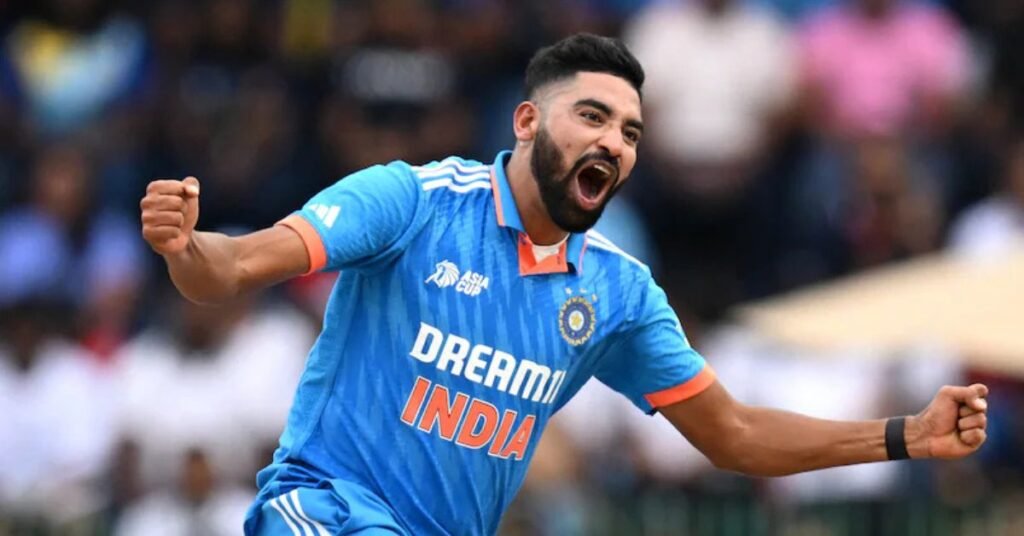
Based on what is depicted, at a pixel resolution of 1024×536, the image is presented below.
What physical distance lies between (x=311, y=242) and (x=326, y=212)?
15 cm

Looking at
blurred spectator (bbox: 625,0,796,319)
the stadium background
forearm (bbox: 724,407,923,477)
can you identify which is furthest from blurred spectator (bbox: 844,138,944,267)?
forearm (bbox: 724,407,923,477)

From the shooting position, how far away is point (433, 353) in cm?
729

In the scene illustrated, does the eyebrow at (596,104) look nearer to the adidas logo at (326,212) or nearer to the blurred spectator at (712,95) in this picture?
the adidas logo at (326,212)

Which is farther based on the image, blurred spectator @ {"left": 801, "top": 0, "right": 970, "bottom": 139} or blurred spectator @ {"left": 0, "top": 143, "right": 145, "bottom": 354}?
blurred spectator @ {"left": 801, "top": 0, "right": 970, "bottom": 139}

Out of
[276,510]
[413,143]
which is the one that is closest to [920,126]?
[413,143]

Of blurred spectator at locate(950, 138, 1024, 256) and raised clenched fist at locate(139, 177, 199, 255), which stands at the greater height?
blurred spectator at locate(950, 138, 1024, 256)

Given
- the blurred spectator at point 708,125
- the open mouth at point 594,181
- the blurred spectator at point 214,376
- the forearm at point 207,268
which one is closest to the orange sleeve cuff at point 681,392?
the open mouth at point 594,181

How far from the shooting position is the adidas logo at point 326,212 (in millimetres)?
6957

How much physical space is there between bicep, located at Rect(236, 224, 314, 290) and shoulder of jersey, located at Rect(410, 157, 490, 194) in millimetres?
658

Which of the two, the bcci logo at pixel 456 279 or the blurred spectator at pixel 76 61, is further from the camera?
the blurred spectator at pixel 76 61

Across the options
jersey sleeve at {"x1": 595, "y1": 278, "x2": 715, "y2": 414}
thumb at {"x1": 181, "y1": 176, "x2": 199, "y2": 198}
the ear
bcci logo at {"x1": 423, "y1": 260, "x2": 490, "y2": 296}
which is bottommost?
jersey sleeve at {"x1": 595, "y1": 278, "x2": 715, "y2": 414}

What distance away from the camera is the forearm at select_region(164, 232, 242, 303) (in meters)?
6.51

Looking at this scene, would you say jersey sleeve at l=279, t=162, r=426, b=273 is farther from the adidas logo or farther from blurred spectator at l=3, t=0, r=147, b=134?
blurred spectator at l=3, t=0, r=147, b=134

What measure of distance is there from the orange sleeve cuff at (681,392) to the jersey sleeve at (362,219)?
1.16 metres
